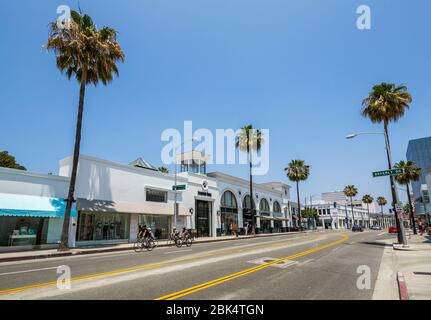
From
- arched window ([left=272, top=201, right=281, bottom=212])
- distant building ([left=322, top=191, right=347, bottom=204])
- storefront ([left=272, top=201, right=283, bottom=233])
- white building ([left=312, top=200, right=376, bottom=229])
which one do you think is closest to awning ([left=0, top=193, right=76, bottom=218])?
storefront ([left=272, top=201, right=283, bottom=233])

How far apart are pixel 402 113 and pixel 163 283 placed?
25.0m

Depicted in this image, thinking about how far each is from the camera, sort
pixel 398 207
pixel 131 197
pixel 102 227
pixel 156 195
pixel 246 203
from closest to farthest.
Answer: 1. pixel 398 207
2. pixel 102 227
3. pixel 131 197
4. pixel 156 195
5. pixel 246 203

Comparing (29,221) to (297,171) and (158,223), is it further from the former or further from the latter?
(297,171)

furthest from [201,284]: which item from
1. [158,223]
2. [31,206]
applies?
[158,223]

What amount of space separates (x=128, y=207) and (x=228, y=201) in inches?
838

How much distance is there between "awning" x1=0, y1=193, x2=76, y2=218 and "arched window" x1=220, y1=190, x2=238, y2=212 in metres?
24.9

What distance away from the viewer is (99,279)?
29.6ft

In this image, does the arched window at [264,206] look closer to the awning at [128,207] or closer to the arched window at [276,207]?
the arched window at [276,207]

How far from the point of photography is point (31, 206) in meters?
20.1

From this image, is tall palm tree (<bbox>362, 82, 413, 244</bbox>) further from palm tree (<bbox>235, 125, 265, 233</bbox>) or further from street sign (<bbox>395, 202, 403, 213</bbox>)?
palm tree (<bbox>235, 125, 265, 233</bbox>)

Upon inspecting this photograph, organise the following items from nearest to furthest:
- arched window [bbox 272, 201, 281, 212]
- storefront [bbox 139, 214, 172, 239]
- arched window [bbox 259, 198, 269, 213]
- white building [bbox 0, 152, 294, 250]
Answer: white building [bbox 0, 152, 294, 250], storefront [bbox 139, 214, 172, 239], arched window [bbox 259, 198, 269, 213], arched window [bbox 272, 201, 281, 212]

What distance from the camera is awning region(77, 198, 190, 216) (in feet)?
79.3
